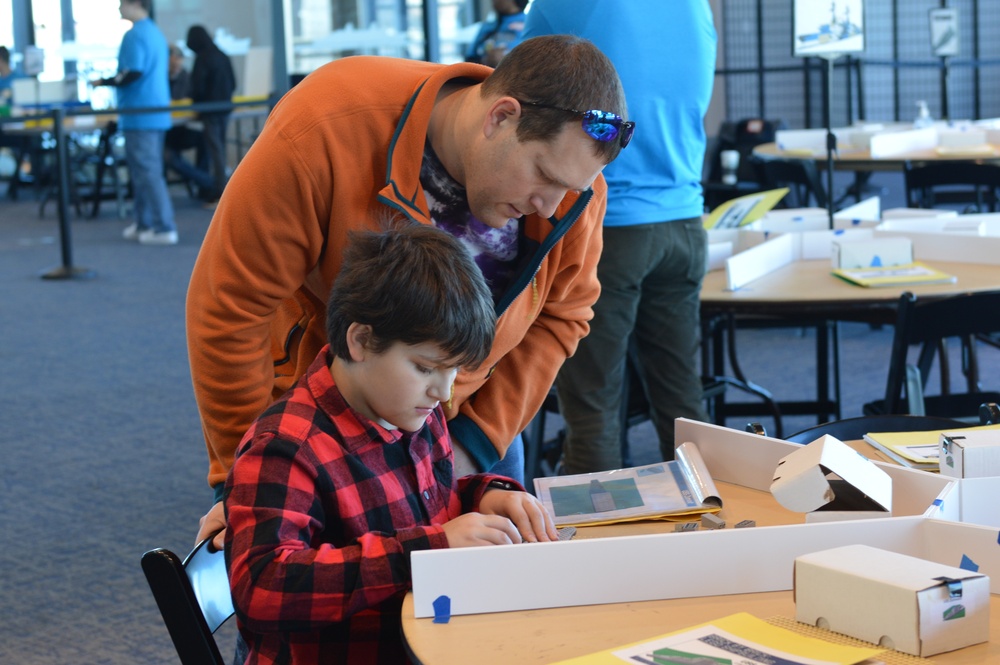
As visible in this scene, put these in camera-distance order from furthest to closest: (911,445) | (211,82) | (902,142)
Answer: (211,82), (902,142), (911,445)

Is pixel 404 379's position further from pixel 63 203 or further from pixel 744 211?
pixel 63 203

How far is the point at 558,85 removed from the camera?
1.37 metres

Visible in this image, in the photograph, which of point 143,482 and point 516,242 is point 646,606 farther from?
point 143,482

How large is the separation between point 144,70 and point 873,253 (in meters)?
6.23

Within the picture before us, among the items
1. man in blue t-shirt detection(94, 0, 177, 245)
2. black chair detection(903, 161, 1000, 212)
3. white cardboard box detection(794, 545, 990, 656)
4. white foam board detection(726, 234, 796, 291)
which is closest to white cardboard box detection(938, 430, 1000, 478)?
white cardboard box detection(794, 545, 990, 656)

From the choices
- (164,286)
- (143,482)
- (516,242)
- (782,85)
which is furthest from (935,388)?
(782,85)

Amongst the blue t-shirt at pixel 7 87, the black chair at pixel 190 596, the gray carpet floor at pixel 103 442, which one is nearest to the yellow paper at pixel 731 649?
the black chair at pixel 190 596

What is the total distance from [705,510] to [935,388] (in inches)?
132

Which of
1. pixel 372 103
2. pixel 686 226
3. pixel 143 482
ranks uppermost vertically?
pixel 372 103

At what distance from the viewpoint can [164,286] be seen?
22.7 feet

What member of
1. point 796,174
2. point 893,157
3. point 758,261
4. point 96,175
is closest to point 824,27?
point 758,261

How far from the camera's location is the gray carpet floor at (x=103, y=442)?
2733 mm

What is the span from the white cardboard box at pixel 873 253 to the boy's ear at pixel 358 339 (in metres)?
2.04

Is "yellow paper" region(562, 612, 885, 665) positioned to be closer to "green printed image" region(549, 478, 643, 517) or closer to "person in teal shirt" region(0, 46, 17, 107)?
"green printed image" region(549, 478, 643, 517)
